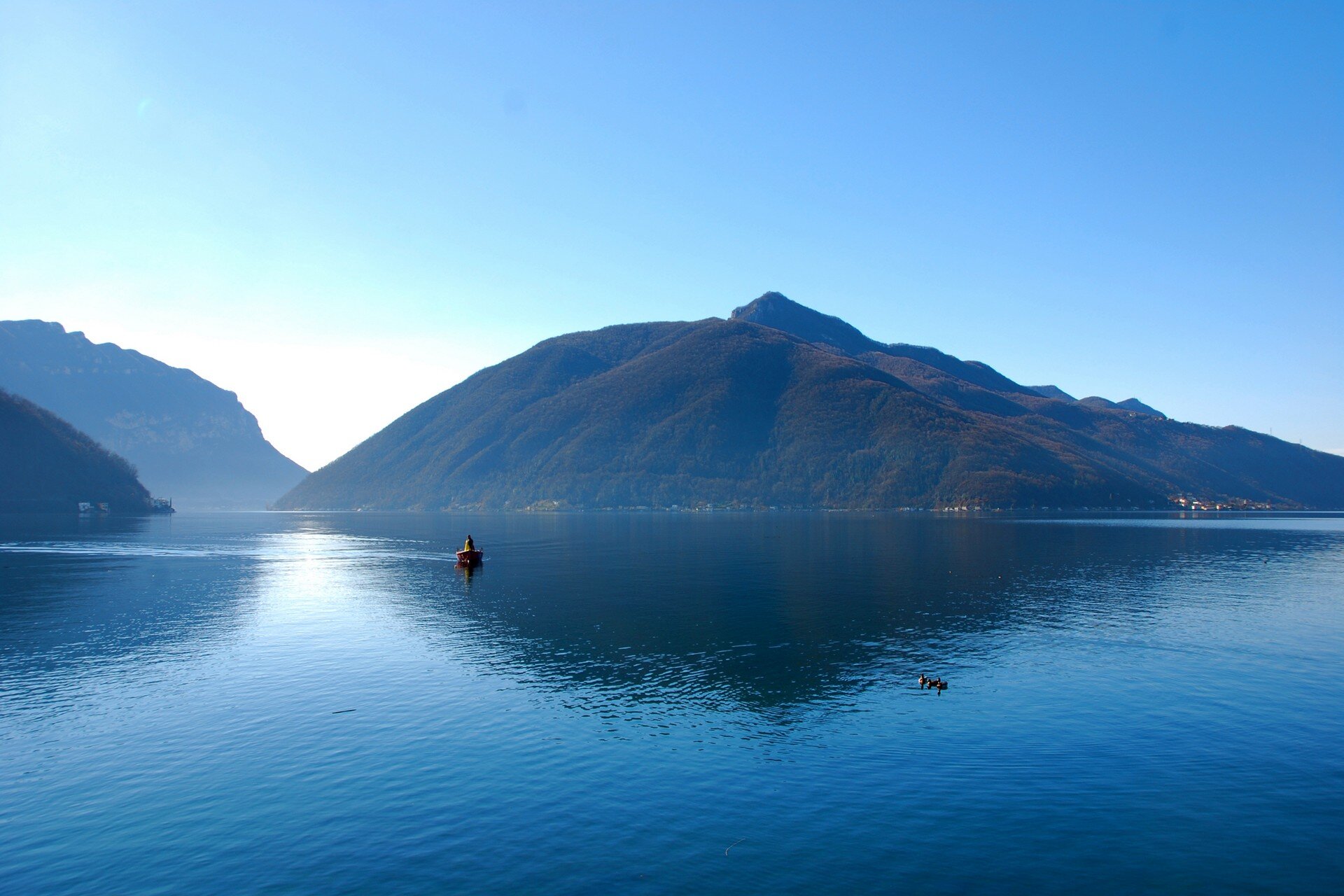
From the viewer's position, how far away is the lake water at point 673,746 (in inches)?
955

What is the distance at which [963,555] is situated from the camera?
127500mm

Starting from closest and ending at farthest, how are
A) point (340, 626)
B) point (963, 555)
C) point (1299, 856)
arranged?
point (1299, 856) → point (340, 626) → point (963, 555)

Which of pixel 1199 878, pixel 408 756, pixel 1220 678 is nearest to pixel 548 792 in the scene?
pixel 408 756

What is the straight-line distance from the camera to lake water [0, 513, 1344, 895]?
24.3 meters

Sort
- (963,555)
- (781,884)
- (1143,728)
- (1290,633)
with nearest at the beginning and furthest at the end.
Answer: (781,884)
(1143,728)
(1290,633)
(963,555)

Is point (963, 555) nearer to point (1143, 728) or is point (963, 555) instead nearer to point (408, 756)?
point (1143, 728)

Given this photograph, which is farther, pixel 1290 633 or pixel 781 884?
pixel 1290 633

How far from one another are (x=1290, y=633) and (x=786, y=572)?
173 feet

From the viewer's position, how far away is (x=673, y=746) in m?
35.2

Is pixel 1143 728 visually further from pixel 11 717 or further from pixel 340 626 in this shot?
pixel 340 626

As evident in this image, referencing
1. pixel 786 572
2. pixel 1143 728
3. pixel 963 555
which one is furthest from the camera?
pixel 963 555

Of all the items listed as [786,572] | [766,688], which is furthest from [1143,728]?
[786,572]

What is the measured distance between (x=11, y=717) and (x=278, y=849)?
2345 centimetres

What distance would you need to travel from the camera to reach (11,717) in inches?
1506
